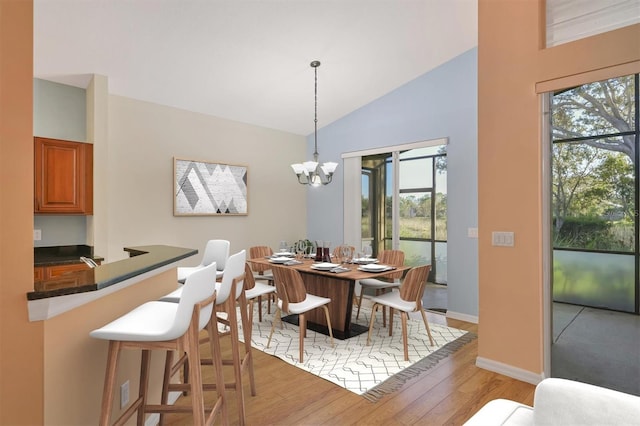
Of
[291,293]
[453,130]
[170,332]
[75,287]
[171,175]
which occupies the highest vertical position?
[453,130]

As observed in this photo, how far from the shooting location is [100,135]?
12.8ft

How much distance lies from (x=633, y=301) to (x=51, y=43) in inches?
201

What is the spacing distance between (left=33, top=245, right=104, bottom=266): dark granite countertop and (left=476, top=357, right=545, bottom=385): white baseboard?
3884mm

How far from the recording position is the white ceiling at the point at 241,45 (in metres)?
3.11

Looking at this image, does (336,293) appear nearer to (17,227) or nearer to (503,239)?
(503,239)

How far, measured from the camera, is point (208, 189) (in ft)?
16.4

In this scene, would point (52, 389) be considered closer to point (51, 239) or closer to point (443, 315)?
point (51, 239)

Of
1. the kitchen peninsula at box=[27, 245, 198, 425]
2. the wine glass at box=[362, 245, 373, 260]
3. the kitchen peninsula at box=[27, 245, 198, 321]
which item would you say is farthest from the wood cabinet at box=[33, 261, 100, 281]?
the wine glass at box=[362, 245, 373, 260]

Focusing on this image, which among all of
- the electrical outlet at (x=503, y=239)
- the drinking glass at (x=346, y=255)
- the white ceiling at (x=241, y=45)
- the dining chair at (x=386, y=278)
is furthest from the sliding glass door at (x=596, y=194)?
the drinking glass at (x=346, y=255)

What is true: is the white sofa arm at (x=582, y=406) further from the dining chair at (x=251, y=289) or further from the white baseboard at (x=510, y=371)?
the dining chair at (x=251, y=289)

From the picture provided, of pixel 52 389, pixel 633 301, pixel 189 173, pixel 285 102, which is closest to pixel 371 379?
pixel 633 301

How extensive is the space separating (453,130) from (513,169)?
1.85 m

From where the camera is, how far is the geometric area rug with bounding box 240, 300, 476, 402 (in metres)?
2.77

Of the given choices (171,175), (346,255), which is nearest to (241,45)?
(171,175)
